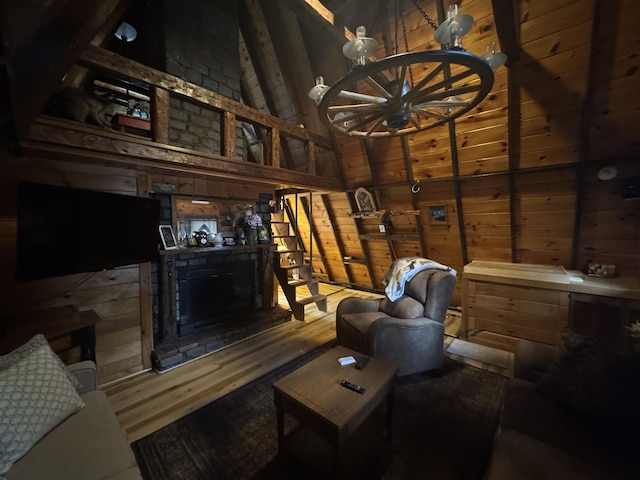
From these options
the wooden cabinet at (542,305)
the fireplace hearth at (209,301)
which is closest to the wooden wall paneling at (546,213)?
the wooden cabinet at (542,305)

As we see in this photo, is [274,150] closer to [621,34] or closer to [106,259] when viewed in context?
[106,259]

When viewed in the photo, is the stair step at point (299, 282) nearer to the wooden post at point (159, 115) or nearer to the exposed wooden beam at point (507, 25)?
the wooden post at point (159, 115)

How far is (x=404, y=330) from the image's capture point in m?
2.34

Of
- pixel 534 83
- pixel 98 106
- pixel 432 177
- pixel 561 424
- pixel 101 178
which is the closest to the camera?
pixel 561 424

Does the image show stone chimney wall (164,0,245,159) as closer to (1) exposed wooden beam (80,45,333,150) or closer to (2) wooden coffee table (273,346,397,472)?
(1) exposed wooden beam (80,45,333,150)

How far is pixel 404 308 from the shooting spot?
2.62 m

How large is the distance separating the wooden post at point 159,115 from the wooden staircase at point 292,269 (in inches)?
80.2

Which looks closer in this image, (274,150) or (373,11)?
(373,11)

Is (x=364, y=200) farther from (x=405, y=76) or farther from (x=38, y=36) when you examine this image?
(x=38, y=36)

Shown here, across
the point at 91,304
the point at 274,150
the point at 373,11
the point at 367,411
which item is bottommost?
the point at 367,411

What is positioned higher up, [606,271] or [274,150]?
[274,150]

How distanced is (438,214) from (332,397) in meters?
3.21

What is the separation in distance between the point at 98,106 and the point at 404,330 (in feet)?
10.3

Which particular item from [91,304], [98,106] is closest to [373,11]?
[98,106]
